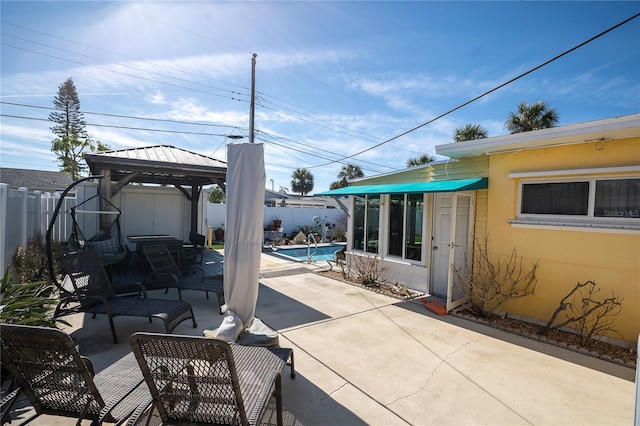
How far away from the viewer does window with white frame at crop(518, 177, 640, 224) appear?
191 inches

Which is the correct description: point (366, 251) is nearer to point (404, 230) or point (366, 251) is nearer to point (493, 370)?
point (404, 230)

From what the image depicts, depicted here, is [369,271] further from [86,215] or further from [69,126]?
[69,126]

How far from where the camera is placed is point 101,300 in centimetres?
457

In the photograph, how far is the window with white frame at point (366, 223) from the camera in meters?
9.39

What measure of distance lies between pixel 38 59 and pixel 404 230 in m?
14.8

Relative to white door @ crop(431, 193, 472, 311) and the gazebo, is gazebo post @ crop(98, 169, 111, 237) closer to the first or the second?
the gazebo

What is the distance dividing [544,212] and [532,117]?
1496 cm

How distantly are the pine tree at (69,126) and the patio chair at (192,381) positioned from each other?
3074 cm

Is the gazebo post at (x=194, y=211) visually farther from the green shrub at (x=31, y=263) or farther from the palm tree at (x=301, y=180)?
the palm tree at (x=301, y=180)

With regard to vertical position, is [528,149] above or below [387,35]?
below

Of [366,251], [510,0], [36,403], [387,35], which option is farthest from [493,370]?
[387,35]

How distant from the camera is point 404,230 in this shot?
8477mm

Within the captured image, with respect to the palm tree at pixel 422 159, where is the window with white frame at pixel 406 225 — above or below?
below

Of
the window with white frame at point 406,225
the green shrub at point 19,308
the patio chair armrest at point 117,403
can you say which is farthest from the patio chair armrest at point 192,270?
the patio chair armrest at point 117,403
